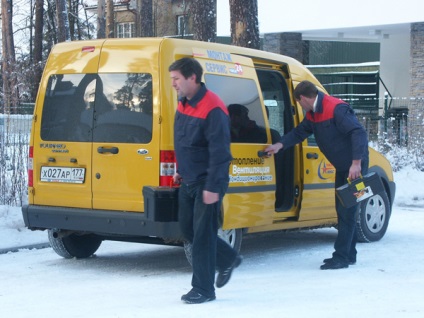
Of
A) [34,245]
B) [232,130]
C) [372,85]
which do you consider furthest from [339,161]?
[372,85]

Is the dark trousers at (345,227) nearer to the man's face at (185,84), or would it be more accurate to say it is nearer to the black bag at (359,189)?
the black bag at (359,189)

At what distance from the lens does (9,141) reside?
496 inches

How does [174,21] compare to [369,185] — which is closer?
[369,185]

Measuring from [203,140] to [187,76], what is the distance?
496 millimetres

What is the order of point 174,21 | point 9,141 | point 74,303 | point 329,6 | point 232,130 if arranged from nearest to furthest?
point 74,303 → point 232,130 → point 9,141 → point 329,6 → point 174,21

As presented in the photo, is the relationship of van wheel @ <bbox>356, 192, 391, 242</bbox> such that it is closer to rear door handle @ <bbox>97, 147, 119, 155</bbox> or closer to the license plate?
rear door handle @ <bbox>97, 147, 119, 155</bbox>

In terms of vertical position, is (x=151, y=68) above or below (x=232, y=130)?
above

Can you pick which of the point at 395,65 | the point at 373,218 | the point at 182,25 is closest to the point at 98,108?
the point at 373,218

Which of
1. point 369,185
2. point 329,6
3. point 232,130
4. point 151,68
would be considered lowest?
point 369,185

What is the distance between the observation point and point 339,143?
838 centimetres

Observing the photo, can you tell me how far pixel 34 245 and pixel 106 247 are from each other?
2.75 ft

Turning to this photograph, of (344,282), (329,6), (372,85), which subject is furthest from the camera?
(372,85)

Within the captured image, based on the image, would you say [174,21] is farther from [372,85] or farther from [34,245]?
[34,245]

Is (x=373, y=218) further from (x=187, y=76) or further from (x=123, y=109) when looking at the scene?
(x=187, y=76)
